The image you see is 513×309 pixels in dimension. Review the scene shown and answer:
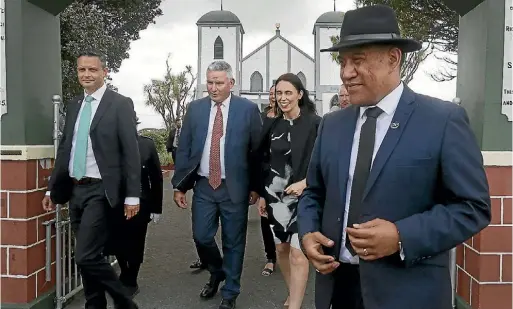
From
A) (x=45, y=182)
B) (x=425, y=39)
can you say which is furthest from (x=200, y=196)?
(x=425, y=39)

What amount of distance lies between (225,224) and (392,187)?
3122 millimetres

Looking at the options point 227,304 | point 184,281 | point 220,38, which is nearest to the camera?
point 227,304

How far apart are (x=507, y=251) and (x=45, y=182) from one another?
384 centimetres

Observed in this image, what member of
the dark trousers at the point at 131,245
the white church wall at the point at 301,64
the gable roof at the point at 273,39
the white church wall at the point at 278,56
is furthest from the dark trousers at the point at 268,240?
the white church wall at the point at 278,56

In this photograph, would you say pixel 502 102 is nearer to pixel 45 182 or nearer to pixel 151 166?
pixel 151 166

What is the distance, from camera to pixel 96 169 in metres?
4.45

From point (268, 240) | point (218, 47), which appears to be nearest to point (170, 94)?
point (218, 47)

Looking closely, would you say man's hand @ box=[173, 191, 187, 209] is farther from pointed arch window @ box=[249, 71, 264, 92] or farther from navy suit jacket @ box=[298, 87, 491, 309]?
pointed arch window @ box=[249, 71, 264, 92]

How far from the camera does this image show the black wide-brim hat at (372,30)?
7.07 feet

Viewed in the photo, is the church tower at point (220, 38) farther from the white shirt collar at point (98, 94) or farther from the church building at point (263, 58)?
the white shirt collar at point (98, 94)

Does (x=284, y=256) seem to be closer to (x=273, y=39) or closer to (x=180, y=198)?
(x=180, y=198)

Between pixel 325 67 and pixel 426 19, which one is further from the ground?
pixel 325 67

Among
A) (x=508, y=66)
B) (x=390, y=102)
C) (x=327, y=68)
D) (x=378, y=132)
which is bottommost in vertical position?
(x=378, y=132)

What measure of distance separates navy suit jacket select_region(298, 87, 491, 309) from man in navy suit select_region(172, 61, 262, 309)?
290 cm
